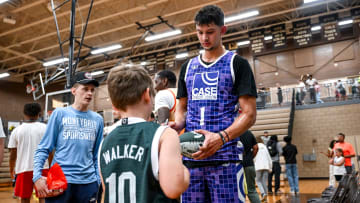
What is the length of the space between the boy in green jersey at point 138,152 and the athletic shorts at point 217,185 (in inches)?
15.0

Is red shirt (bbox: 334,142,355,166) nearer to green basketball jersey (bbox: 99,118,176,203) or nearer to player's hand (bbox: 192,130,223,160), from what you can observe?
player's hand (bbox: 192,130,223,160)

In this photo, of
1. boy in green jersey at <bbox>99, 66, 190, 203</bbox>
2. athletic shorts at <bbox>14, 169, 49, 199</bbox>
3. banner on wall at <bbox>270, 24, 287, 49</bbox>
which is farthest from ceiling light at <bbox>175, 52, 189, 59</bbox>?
boy in green jersey at <bbox>99, 66, 190, 203</bbox>

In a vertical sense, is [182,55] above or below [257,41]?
below

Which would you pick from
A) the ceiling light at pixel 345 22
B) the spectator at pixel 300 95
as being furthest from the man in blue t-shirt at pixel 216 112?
the ceiling light at pixel 345 22

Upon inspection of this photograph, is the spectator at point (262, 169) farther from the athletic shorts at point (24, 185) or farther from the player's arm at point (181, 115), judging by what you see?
the player's arm at point (181, 115)

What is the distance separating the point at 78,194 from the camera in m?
2.48

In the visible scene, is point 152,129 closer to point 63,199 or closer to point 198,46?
point 63,199

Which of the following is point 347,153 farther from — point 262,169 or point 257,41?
point 257,41

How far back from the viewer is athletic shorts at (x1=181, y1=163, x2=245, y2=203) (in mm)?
1619

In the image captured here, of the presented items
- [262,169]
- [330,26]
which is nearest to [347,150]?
[262,169]

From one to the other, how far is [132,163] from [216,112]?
656 mm

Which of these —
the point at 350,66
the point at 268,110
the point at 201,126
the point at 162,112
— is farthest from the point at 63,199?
the point at 350,66

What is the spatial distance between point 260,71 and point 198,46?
432 cm

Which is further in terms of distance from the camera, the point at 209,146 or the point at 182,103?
the point at 182,103
